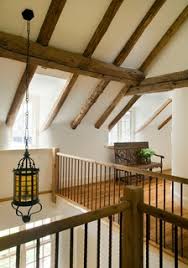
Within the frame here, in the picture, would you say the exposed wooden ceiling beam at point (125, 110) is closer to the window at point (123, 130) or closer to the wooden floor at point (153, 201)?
the window at point (123, 130)

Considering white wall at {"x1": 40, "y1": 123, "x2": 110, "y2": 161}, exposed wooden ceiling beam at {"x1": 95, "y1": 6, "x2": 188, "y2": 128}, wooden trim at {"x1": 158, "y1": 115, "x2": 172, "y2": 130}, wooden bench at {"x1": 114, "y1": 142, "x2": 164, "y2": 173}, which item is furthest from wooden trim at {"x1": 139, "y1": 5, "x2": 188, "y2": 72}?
wooden trim at {"x1": 158, "y1": 115, "x2": 172, "y2": 130}

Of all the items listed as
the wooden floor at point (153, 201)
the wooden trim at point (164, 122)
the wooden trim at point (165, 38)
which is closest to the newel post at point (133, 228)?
the wooden floor at point (153, 201)

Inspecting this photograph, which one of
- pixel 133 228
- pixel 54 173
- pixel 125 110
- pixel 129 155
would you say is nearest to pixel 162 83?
pixel 125 110

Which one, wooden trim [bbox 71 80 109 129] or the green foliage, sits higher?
wooden trim [bbox 71 80 109 129]

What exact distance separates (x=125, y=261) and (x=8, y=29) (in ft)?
10.8

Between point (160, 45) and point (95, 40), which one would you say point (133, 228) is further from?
point (160, 45)

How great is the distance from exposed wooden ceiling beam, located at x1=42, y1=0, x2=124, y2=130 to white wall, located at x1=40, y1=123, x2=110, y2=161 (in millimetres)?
609

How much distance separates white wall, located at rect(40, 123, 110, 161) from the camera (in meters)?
5.51

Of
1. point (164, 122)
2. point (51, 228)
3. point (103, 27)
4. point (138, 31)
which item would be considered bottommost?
point (51, 228)

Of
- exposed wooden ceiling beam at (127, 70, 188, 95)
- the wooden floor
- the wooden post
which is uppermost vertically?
exposed wooden ceiling beam at (127, 70, 188, 95)

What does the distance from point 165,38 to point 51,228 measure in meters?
4.47

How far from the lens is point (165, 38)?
4605 mm

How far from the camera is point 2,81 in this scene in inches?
151

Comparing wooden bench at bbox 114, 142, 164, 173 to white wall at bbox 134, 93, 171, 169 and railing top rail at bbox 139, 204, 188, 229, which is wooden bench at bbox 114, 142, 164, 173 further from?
railing top rail at bbox 139, 204, 188, 229
